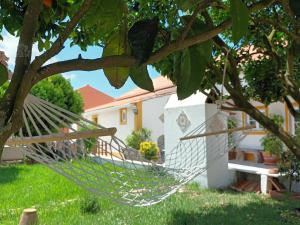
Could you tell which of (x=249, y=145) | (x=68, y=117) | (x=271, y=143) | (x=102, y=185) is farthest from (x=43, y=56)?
(x=249, y=145)

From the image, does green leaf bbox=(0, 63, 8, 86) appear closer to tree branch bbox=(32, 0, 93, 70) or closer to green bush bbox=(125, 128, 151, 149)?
tree branch bbox=(32, 0, 93, 70)

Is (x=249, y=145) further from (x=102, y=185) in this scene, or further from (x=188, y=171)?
(x=102, y=185)

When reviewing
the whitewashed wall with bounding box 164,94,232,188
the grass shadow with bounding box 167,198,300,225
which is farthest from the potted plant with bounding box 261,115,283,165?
the grass shadow with bounding box 167,198,300,225

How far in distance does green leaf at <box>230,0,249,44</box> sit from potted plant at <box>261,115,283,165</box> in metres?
6.84

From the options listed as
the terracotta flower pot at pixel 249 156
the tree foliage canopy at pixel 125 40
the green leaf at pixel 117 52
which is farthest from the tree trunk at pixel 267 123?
the terracotta flower pot at pixel 249 156

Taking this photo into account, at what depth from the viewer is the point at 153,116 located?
39.0 ft

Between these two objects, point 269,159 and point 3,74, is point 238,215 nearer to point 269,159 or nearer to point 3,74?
point 269,159

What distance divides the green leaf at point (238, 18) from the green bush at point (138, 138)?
10091 millimetres

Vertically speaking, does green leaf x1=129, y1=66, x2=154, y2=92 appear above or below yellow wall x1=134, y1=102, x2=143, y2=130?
below

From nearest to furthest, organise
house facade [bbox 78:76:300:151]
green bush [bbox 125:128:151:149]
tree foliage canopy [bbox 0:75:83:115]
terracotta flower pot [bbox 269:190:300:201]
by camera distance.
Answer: terracotta flower pot [bbox 269:190:300:201] < house facade [bbox 78:76:300:151] < tree foliage canopy [bbox 0:75:83:115] < green bush [bbox 125:128:151:149]

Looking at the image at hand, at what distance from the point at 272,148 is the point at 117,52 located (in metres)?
6.98

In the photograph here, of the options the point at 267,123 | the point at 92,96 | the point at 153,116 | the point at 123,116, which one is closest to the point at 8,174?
the point at 153,116

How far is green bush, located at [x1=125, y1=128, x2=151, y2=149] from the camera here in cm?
1066

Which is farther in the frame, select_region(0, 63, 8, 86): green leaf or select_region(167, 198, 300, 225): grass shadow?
select_region(167, 198, 300, 225): grass shadow
